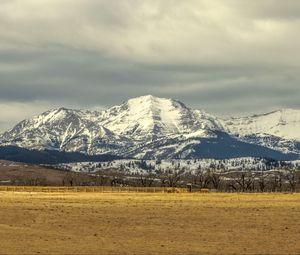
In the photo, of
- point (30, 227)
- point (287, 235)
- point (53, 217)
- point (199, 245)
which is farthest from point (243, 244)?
point (53, 217)

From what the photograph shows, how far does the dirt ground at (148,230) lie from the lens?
1793 inches

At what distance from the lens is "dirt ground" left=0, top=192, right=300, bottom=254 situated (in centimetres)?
4553

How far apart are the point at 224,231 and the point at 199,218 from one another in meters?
11.3

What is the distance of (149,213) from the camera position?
72.9m

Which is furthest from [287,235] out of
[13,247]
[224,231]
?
[13,247]

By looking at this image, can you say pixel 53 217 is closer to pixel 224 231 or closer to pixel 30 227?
pixel 30 227

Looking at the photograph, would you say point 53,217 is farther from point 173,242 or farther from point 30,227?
point 173,242

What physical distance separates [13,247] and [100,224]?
16248 mm

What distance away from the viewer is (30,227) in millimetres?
58531

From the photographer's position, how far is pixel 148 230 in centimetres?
5697

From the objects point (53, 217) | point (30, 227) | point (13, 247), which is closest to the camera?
point (13, 247)

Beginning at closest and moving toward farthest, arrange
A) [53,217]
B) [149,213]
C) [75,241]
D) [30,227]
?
[75,241]
[30,227]
[53,217]
[149,213]

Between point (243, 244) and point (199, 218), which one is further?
point (199, 218)

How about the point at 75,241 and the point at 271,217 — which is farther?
the point at 271,217
